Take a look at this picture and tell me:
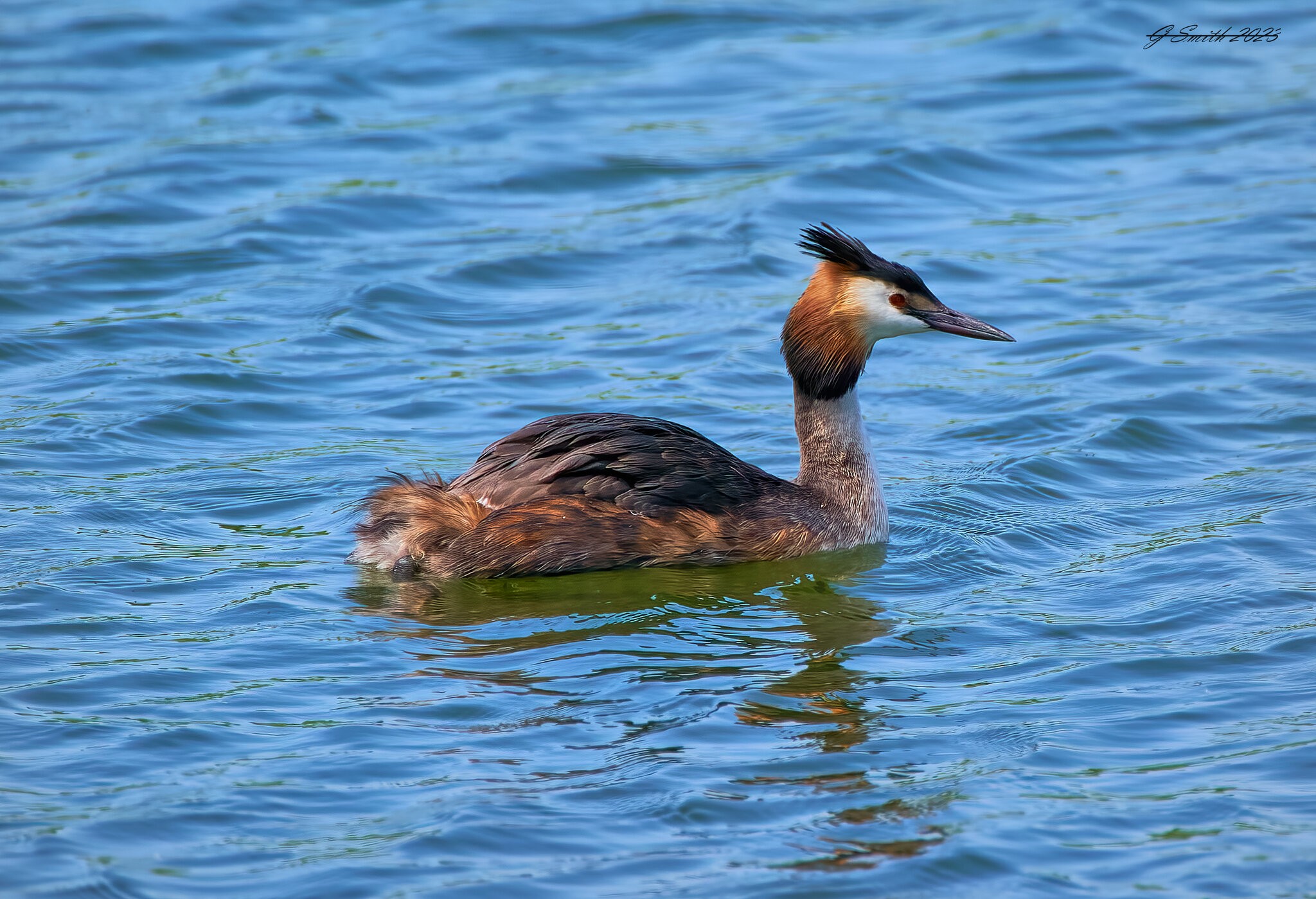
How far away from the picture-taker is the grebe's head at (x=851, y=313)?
8.07 meters

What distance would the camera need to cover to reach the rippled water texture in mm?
5383

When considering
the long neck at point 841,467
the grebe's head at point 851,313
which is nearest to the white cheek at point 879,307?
the grebe's head at point 851,313

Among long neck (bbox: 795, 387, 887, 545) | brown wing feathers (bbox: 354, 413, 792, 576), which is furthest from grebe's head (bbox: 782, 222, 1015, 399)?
brown wing feathers (bbox: 354, 413, 792, 576)

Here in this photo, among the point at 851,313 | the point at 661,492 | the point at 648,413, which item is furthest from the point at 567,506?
the point at 648,413

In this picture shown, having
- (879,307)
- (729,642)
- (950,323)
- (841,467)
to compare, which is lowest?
(729,642)

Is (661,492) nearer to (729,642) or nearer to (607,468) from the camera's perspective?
(607,468)

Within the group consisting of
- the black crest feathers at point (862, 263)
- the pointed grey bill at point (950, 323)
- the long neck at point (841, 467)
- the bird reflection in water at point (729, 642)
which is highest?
the black crest feathers at point (862, 263)

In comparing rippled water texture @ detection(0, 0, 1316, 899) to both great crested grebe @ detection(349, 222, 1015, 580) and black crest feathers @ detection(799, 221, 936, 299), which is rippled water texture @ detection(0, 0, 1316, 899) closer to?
great crested grebe @ detection(349, 222, 1015, 580)

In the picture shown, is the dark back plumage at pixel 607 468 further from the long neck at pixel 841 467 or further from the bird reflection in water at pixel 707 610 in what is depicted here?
the long neck at pixel 841 467

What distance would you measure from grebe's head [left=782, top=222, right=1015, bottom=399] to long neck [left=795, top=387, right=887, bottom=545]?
0.17 m

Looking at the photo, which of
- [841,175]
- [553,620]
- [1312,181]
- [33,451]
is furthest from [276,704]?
[1312,181]

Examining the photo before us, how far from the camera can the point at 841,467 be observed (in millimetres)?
8234

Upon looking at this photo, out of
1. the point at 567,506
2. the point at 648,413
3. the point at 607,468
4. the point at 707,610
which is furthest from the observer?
the point at 648,413

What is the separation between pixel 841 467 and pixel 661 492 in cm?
110
